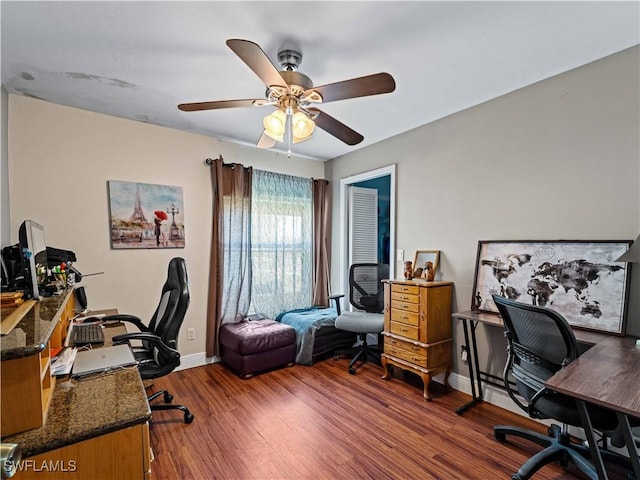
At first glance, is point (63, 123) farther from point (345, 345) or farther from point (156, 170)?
point (345, 345)

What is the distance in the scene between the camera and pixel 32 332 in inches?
38.0

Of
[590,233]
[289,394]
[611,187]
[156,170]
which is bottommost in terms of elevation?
[289,394]

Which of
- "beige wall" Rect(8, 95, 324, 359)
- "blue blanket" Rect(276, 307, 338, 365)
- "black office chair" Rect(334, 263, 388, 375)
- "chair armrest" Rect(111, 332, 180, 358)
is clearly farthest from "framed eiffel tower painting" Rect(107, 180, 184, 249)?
"black office chair" Rect(334, 263, 388, 375)

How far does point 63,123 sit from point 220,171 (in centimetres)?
135

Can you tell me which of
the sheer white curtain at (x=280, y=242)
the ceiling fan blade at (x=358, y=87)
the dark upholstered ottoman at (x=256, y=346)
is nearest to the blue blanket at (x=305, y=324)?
the dark upholstered ottoman at (x=256, y=346)

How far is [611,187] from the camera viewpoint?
194cm

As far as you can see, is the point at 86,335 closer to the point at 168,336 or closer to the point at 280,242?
the point at 168,336

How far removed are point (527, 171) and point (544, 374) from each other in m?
1.47

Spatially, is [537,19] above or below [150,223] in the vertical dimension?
above

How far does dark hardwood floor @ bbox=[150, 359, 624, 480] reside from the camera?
177 cm

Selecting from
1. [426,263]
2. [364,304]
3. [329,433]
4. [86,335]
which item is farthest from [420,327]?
[86,335]

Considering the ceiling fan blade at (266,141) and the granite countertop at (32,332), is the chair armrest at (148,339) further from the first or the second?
the ceiling fan blade at (266,141)

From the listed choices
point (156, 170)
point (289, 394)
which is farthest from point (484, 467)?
point (156, 170)

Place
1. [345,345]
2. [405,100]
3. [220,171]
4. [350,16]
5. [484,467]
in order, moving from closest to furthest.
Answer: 1. [350,16]
2. [484,467]
3. [405,100]
4. [220,171]
5. [345,345]
